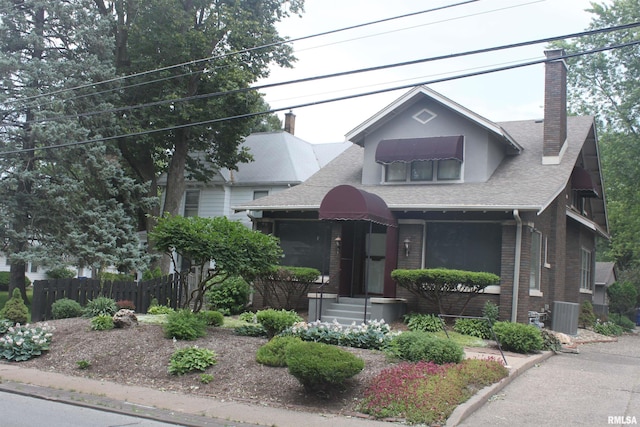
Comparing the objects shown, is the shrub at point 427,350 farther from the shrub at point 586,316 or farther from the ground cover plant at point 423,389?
the shrub at point 586,316

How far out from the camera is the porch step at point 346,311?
658 inches

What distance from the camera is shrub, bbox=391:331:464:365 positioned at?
10.5 meters

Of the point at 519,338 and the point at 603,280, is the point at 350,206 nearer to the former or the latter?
the point at 519,338

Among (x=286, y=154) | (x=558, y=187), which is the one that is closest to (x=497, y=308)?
(x=558, y=187)

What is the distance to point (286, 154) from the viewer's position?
1145 inches

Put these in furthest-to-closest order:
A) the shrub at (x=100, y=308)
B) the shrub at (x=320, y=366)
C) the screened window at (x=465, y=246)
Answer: the screened window at (x=465, y=246) < the shrub at (x=100, y=308) < the shrub at (x=320, y=366)

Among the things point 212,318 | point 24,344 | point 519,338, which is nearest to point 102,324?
point 24,344

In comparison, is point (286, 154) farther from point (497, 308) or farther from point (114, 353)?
point (114, 353)

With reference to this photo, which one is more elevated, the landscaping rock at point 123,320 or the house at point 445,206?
the house at point 445,206

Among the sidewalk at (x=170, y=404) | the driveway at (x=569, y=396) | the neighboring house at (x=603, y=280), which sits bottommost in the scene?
the sidewalk at (x=170, y=404)

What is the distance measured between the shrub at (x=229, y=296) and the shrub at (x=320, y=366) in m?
9.79

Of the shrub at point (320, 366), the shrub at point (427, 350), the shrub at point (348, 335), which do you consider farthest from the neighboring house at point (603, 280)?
the shrub at point (320, 366)

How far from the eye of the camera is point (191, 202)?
2984cm

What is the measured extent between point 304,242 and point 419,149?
15.2ft
